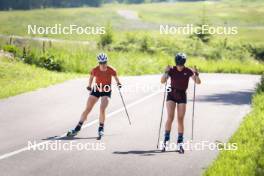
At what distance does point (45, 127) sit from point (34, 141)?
1869mm

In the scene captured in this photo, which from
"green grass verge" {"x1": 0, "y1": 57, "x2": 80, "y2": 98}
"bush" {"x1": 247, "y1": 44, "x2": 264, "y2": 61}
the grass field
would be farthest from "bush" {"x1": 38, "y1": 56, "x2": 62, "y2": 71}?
"bush" {"x1": 247, "y1": 44, "x2": 264, "y2": 61}

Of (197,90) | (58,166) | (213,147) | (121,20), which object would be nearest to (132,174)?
(58,166)

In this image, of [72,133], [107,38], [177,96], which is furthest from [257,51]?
[177,96]

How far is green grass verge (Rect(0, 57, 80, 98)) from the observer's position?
2209 centimetres

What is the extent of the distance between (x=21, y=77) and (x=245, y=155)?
53.2 ft

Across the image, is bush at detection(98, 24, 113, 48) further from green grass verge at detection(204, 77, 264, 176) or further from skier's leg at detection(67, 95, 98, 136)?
skier's leg at detection(67, 95, 98, 136)

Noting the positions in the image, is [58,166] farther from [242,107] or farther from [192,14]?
[192,14]

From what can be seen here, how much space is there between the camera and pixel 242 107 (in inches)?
778

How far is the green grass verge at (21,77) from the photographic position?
22.1 meters

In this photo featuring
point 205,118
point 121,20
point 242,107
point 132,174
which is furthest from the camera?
point 121,20

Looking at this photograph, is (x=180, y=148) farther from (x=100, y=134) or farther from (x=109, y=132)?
(x=109, y=132)

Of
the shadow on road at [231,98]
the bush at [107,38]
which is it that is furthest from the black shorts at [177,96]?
the bush at [107,38]

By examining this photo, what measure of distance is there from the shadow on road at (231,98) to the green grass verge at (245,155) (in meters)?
5.47

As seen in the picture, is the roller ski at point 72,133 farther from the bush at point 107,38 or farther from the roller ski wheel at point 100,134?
the bush at point 107,38
